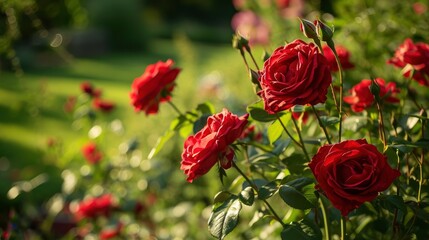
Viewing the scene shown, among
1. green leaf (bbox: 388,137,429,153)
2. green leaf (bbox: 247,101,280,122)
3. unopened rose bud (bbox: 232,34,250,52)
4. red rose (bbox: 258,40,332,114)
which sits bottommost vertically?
green leaf (bbox: 388,137,429,153)

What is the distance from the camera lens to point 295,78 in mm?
714

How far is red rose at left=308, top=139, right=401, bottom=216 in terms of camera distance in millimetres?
672

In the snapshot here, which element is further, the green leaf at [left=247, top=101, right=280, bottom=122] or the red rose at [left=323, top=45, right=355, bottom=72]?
the red rose at [left=323, top=45, right=355, bottom=72]

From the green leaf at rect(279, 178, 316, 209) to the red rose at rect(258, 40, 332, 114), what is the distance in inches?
4.5

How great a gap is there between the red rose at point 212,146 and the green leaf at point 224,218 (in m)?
0.06

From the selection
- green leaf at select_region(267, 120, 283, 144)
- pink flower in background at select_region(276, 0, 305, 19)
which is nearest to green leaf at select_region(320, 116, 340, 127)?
green leaf at select_region(267, 120, 283, 144)

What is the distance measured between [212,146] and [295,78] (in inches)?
5.7

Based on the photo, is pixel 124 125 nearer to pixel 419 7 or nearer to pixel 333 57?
pixel 419 7

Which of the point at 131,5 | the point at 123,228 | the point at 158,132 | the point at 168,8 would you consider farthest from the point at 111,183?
the point at 168,8

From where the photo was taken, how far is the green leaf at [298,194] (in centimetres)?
76

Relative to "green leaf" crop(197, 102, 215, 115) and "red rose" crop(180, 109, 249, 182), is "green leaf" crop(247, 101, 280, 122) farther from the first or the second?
"green leaf" crop(197, 102, 215, 115)

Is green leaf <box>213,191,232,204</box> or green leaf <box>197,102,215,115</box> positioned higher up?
green leaf <box>213,191,232,204</box>

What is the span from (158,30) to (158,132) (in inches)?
533

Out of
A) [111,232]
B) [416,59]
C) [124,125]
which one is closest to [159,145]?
[416,59]
